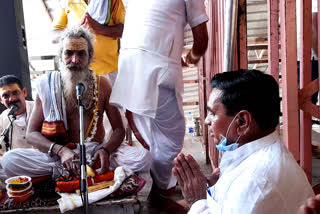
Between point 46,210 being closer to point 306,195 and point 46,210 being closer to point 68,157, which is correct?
point 68,157

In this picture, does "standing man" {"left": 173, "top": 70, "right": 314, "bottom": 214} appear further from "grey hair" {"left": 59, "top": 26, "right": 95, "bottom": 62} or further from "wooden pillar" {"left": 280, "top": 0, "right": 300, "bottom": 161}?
"grey hair" {"left": 59, "top": 26, "right": 95, "bottom": 62}

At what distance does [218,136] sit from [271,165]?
31 centimetres

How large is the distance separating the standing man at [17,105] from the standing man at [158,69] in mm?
1432

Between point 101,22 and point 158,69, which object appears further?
point 101,22

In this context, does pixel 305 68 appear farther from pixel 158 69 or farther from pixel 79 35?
pixel 79 35

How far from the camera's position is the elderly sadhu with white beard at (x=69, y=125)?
2773 millimetres

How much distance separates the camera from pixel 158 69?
2.64 m

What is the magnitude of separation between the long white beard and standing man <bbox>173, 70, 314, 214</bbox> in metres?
1.69

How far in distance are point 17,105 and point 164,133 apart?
1.85m

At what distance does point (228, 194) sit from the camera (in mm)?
1238

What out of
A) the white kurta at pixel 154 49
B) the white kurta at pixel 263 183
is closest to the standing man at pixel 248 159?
the white kurta at pixel 263 183

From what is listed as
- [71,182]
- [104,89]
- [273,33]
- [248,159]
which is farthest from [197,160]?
[248,159]

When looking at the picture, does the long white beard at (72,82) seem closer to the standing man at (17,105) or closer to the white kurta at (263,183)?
the standing man at (17,105)

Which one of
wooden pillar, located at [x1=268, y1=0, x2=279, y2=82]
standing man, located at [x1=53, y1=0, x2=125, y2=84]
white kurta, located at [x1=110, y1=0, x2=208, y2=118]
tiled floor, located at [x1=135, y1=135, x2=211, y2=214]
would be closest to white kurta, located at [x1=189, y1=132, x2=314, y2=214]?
wooden pillar, located at [x1=268, y1=0, x2=279, y2=82]
